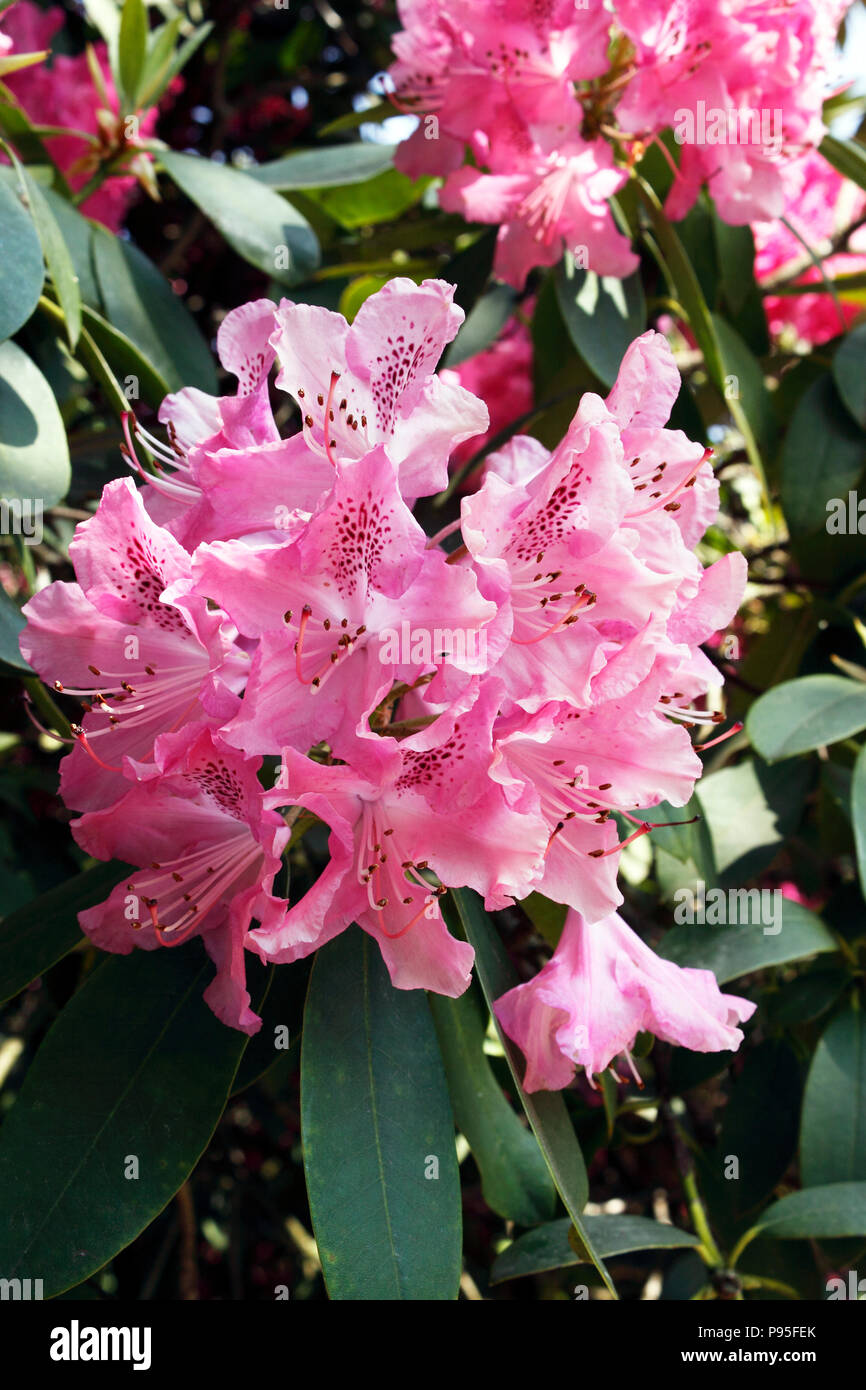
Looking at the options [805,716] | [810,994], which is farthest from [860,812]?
→ [810,994]

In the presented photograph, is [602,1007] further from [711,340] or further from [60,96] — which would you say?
[60,96]

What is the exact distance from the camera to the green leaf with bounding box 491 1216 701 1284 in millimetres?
974

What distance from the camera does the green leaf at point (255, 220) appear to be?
1.22 meters

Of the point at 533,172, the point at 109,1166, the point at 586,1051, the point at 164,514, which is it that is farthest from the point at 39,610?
the point at 533,172

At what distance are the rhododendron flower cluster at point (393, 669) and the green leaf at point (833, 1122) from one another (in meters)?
0.31

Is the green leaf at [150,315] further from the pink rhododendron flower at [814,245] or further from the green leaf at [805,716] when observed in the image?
the pink rhododendron flower at [814,245]

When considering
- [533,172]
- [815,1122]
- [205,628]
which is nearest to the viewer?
[205,628]

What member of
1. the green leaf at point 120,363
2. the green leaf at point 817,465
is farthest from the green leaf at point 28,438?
the green leaf at point 817,465

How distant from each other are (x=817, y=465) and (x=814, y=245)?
85cm

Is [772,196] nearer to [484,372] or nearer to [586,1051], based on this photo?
[484,372]

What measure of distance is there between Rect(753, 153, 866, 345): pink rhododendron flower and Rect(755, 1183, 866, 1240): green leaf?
1.33 metres

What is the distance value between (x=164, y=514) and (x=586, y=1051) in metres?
0.52

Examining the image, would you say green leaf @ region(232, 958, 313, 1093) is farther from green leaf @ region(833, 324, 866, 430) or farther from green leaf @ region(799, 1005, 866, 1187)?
green leaf @ region(833, 324, 866, 430)

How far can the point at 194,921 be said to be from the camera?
32.2 inches
